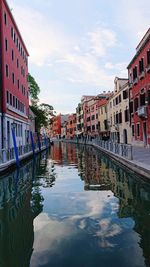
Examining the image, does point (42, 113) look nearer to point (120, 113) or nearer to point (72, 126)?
point (120, 113)

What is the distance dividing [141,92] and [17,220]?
85.6 feet

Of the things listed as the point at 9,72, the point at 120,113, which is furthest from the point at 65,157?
the point at 120,113

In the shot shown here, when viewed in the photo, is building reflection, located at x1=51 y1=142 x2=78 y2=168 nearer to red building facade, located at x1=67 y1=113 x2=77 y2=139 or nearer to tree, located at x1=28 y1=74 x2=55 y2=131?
tree, located at x1=28 y1=74 x2=55 y2=131

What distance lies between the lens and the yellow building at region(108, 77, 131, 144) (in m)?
40.3

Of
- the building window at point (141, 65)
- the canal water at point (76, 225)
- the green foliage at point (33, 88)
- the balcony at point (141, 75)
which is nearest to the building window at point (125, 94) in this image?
the building window at point (141, 65)

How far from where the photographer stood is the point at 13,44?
30562 millimetres

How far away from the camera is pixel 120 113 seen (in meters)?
44.2

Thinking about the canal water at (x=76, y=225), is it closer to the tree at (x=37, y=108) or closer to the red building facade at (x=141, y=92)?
the red building facade at (x=141, y=92)

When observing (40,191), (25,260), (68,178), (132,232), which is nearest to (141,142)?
(68,178)

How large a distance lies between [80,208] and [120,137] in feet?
120

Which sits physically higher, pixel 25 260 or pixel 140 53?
pixel 140 53

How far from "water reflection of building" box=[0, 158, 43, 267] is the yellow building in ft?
95.0

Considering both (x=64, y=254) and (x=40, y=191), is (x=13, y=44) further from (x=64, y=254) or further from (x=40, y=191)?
(x=64, y=254)

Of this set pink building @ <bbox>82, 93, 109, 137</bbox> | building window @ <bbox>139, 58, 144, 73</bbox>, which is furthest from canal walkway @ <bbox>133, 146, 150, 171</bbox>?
pink building @ <bbox>82, 93, 109, 137</bbox>
